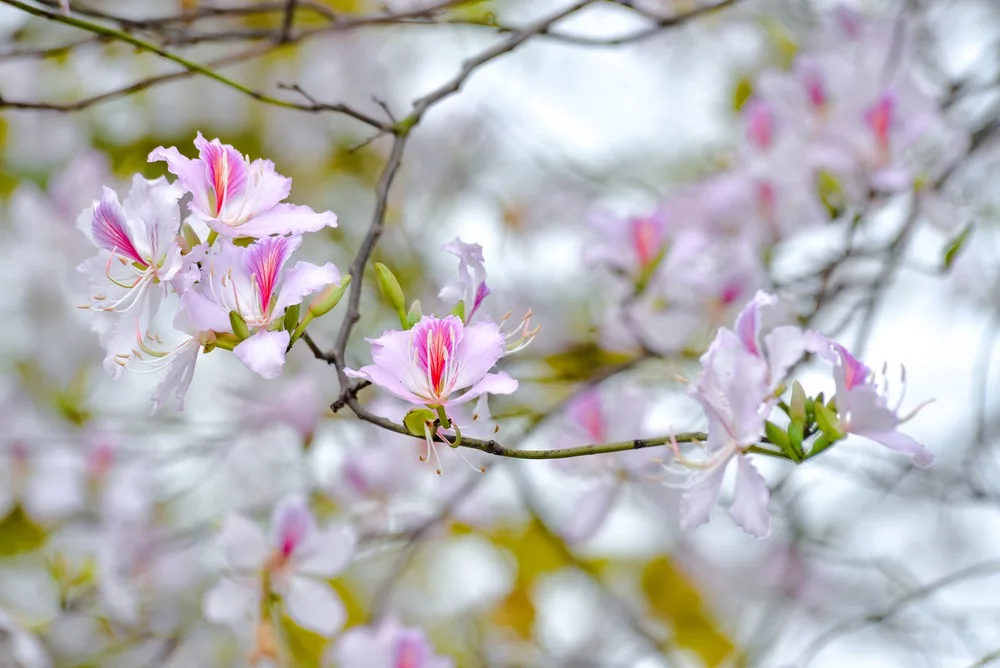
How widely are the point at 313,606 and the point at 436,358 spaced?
56 cm

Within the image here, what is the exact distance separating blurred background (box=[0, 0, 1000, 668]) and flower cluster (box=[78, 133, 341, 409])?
24 cm

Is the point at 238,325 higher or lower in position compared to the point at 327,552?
higher

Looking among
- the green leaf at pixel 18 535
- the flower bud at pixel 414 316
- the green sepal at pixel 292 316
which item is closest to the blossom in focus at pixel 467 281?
the flower bud at pixel 414 316

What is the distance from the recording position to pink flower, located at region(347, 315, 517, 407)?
800 millimetres

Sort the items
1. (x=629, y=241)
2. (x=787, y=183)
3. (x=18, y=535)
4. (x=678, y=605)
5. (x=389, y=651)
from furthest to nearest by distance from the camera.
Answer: (x=678, y=605)
(x=18, y=535)
(x=787, y=183)
(x=629, y=241)
(x=389, y=651)

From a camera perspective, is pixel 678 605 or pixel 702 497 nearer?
pixel 702 497

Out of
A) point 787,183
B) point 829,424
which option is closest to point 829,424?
point 829,424

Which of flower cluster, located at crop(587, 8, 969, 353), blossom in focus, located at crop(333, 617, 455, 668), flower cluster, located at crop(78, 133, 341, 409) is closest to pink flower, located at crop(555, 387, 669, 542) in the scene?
flower cluster, located at crop(587, 8, 969, 353)

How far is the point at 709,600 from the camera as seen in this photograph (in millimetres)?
2678

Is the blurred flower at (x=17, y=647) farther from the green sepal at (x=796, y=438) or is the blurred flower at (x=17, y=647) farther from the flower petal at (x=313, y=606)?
the green sepal at (x=796, y=438)

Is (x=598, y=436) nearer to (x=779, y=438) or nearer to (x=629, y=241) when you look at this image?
(x=629, y=241)

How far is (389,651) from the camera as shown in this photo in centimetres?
119

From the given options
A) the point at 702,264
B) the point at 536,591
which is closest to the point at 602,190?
the point at 702,264

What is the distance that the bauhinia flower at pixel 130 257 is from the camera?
81cm
